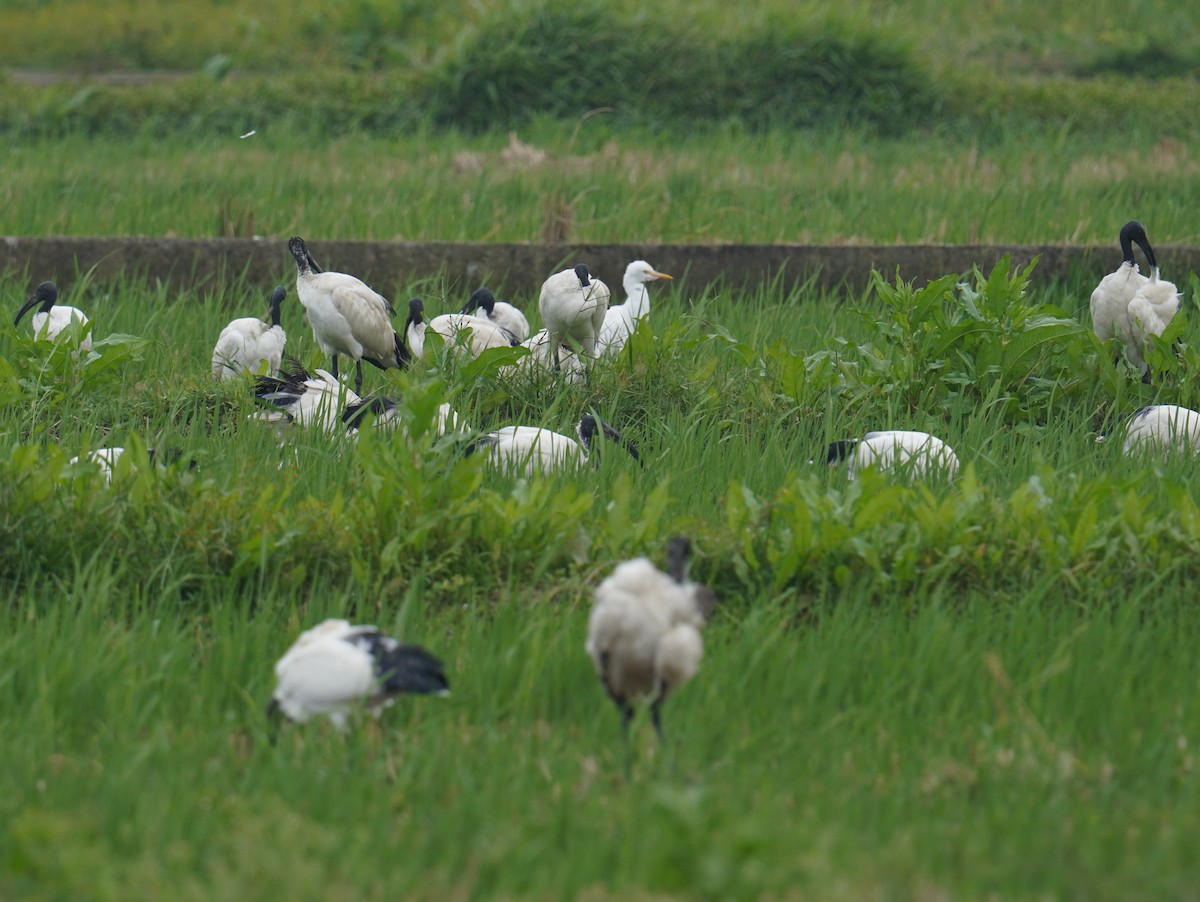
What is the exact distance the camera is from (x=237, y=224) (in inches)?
307

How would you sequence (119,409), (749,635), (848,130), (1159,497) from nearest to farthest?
1. (749,635)
2. (1159,497)
3. (119,409)
4. (848,130)

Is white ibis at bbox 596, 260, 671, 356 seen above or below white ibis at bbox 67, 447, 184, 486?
below

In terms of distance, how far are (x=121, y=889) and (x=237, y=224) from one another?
583cm

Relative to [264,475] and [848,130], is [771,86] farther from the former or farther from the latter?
[264,475]

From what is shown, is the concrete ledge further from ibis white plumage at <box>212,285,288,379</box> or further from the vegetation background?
ibis white plumage at <box>212,285,288,379</box>

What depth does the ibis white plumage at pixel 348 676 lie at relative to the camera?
10.4ft

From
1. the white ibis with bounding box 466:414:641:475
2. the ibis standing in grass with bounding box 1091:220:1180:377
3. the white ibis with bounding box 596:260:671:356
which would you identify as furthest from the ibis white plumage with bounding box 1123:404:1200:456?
the white ibis with bounding box 596:260:671:356

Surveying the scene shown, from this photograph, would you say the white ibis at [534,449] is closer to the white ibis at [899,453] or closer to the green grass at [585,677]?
the green grass at [585,677]

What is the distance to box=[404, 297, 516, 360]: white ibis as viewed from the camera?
18.3 ft

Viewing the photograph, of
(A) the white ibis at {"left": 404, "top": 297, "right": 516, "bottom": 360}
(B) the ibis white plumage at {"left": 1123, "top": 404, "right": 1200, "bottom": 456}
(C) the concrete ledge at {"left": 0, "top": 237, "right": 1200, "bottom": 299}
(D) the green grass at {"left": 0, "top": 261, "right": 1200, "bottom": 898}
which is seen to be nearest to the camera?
(D) the green grass at {"left": 0, "top": 261, "right": 1200, "bottom": 898}

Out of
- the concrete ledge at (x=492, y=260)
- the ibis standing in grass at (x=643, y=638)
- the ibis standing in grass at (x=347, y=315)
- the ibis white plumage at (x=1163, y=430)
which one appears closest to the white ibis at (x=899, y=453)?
the ibis white plumage at (x=1163, y=430)

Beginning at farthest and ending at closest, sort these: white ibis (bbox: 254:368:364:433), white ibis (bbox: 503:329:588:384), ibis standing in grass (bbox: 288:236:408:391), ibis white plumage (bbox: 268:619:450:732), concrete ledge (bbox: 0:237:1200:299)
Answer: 1. concrete ledge (bbox: 0:237:1200:299)
2. ibis standing in grass (bbox: 288:236:408:391)
3. white ibis (bbox: 503:329:588:384)
4. white ibis (bbox: 254:368:364:433)
5. ibis white plumage (bbox: 268:619:450:732)

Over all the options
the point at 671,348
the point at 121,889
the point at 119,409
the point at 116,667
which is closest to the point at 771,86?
the point at 671,348

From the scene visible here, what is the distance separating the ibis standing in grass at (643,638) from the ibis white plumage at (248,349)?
3000mm
